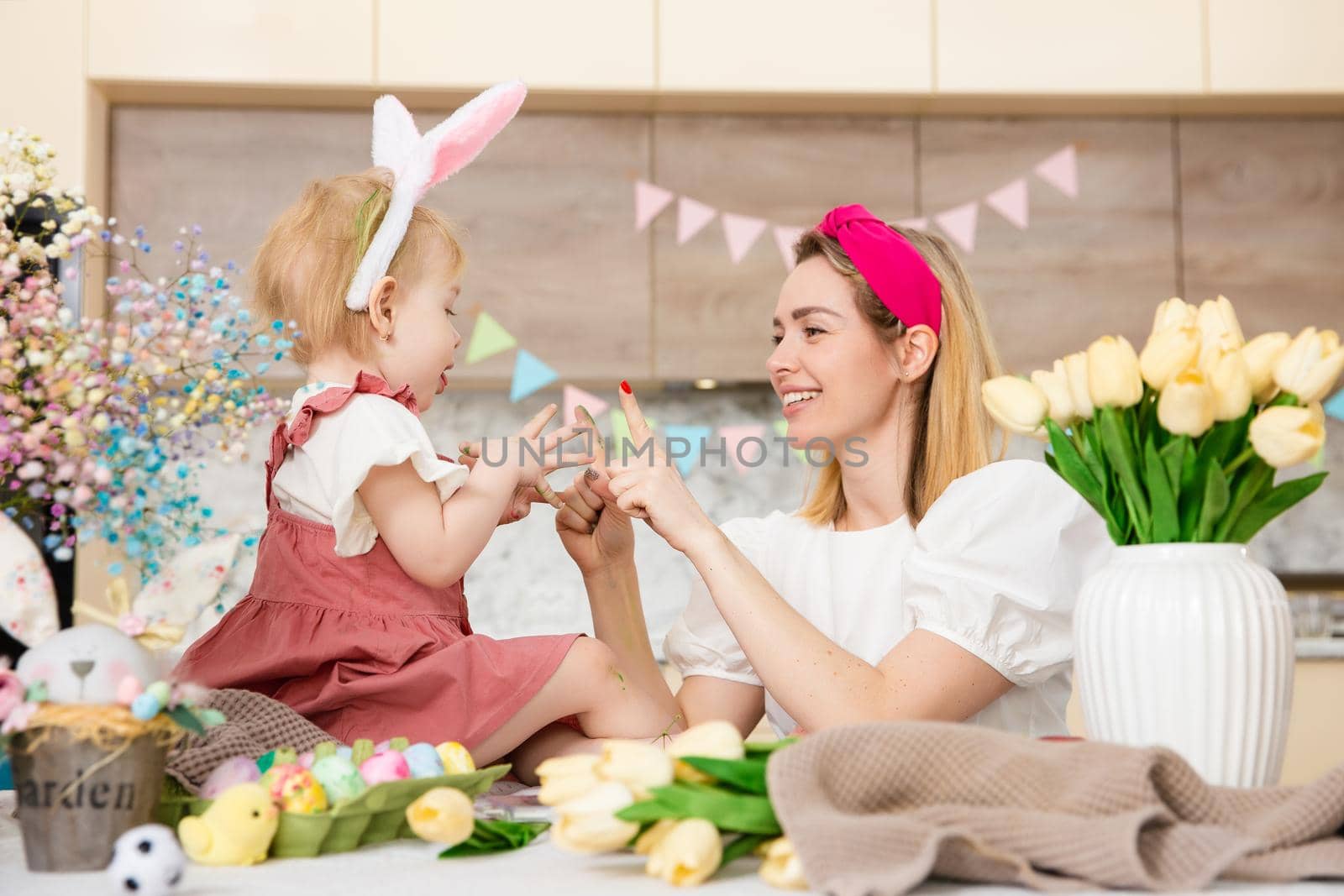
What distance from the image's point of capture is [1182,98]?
3180 mm

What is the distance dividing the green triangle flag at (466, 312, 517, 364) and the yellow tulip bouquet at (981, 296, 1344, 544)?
227cm

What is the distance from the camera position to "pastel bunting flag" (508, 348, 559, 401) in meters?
3.16

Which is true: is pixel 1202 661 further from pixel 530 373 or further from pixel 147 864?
pixel 530 373

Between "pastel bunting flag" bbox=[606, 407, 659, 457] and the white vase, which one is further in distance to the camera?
"pastel bunting flag" bbox=[606, 407, 659, 457]

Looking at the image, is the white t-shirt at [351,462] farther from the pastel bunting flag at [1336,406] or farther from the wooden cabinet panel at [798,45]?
the pastel bunting flag at [1336,406]

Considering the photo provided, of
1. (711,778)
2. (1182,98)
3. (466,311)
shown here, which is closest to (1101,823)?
(711,778)

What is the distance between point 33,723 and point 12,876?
90 millimetres

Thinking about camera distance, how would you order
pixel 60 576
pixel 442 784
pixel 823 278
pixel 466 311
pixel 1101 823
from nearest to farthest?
pixel 1101 823 < pixel 442 784 < pixel 823 278 < pixel 60 576 < pixel 466 311

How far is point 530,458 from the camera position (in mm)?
1426

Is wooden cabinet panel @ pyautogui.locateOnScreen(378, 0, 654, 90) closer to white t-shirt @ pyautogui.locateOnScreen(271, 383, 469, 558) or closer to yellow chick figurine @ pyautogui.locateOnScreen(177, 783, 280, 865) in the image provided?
white t-shirt @ pyautogui.locateOnScreen(271, 383, 469, 558)

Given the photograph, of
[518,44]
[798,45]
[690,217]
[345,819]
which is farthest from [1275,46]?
[345,819]

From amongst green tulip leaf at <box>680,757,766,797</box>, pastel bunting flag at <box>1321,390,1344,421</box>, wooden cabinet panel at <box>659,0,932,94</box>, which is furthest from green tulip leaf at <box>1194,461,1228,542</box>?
pastel bunting flag at <box>1321,390,1344,421</box>

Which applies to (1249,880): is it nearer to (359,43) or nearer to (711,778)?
(711,778)

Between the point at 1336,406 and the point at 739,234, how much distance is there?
1605mm
